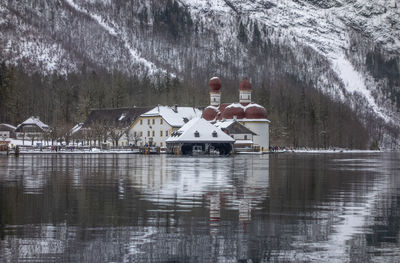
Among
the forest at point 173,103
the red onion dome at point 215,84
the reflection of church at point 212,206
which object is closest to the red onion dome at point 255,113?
the red onion dome at point 215,84

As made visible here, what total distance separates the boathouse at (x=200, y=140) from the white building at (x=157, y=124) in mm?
30839

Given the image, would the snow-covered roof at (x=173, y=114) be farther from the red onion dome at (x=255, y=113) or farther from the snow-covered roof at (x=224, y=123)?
the red onion dome at (x=255, y=113)

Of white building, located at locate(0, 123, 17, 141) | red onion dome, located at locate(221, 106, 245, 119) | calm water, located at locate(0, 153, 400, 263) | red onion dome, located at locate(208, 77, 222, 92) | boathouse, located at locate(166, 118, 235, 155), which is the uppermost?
red onion dome, located at locate(208, 77, 222, 92)

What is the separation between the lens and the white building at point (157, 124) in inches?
5295

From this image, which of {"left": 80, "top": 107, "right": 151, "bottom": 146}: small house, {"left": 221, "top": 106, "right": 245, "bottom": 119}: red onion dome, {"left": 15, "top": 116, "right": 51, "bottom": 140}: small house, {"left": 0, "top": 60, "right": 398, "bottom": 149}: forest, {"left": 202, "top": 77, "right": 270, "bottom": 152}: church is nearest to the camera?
{"left": 80, "top": 107, "right": 151, "bottom": 146}: small house

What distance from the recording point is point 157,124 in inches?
5354

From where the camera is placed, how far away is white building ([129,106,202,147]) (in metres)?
134

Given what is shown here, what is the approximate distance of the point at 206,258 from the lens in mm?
14180

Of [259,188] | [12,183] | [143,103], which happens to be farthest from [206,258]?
[143,103]

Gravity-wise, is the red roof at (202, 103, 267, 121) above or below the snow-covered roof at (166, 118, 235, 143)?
above

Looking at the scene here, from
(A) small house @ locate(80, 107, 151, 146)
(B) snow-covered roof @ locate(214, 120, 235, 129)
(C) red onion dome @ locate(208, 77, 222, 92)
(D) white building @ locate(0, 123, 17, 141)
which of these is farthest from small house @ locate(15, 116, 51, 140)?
(B) snow-covered roof @ locate(214, 120, 235, 129)

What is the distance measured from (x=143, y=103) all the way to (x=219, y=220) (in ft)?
511

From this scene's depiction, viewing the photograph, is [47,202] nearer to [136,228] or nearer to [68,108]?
[136,228]

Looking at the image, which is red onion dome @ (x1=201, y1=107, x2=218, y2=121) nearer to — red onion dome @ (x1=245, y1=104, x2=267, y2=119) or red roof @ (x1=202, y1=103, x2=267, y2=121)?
red roof @ (x1=202, y1=103, x2=267, y2=121)
